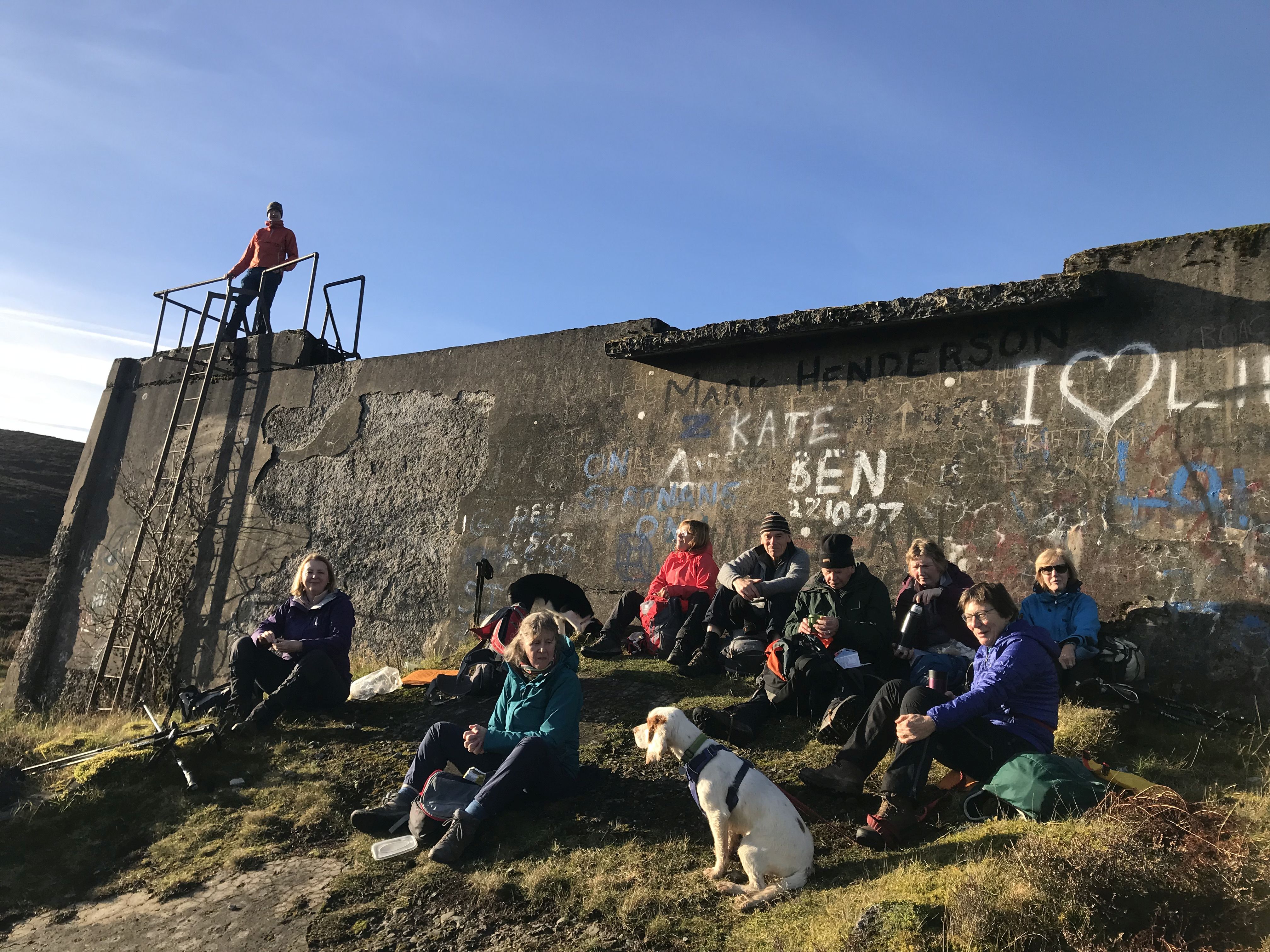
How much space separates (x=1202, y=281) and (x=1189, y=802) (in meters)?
3.93

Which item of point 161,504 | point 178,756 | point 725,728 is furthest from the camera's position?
point 161,504

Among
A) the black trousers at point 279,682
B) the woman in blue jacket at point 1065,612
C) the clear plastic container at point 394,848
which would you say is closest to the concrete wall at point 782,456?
the woman in blue jacket at point 1065,612

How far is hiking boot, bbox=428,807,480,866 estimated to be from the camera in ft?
14.6

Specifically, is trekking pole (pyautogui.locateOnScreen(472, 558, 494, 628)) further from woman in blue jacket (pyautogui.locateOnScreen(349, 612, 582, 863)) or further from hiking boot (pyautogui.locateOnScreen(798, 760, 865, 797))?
hiking boot (pyautogui.locateOnScreen(798, 760, 865, 797))

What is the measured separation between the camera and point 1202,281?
6531mm

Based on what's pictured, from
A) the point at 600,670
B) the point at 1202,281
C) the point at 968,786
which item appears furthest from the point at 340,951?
the point at 1202,281

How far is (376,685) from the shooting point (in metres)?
Result: 7.57

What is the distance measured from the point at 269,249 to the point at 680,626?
865 centimetres

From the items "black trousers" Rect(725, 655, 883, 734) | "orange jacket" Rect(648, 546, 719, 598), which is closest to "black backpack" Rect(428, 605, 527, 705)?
"orange jacket" Rect(648, 546, 719, 598)

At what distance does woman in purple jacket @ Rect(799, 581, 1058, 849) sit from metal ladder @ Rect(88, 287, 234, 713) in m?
9.73

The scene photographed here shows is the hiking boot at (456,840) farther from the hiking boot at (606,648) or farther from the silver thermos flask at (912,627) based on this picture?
the hiking boot at (606,648)

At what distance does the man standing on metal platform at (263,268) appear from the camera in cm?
1290

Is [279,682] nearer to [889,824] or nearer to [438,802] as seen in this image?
[438,802]

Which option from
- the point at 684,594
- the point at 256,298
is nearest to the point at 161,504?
the point at 256,298
